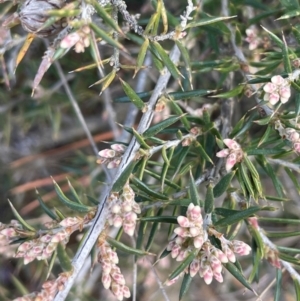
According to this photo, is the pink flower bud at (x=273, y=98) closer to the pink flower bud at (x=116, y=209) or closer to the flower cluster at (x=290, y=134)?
the flower cluster at (x=290, y=134)

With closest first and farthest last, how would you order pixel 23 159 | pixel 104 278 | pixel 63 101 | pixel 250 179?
pixel 104 278, pixel 250 179, pixel 63 101, pixel 23 159

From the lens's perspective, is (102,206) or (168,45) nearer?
(102,206)

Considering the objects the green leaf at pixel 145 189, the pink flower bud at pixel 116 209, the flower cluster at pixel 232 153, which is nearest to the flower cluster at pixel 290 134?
the flower cluster at pixel 232 153

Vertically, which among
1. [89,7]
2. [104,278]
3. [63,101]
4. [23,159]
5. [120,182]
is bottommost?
[23,159]

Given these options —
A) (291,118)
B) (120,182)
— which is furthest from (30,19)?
(291,118)

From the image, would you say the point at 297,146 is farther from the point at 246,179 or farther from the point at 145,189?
the point at 145,189

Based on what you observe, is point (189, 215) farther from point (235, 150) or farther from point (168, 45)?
point (168, 45)
